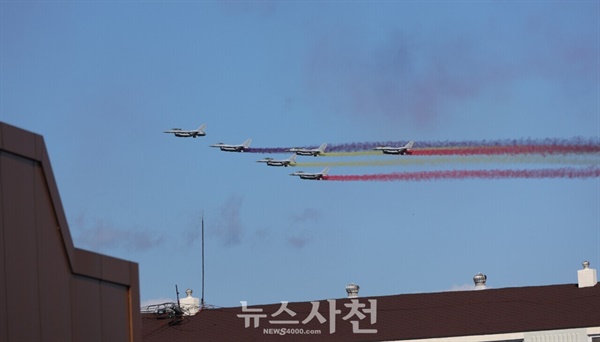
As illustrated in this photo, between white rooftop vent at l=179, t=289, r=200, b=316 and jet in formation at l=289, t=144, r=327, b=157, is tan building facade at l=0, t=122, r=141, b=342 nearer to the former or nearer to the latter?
white rooftop vent at l=179, t=289, r=200, b=316

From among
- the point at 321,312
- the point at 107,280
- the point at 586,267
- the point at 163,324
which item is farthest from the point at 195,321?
the point at 107,280

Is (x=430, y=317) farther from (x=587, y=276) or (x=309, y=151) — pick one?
(x=309, y=151)

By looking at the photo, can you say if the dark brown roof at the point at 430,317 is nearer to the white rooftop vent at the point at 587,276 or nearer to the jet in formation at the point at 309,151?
the white rooftop vent at the point at 587,276

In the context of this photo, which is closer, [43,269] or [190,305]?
[43,269]

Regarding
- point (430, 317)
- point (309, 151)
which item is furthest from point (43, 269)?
point (309, 151)

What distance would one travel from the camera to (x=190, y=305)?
268ft

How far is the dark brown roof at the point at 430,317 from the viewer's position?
74.4 metres

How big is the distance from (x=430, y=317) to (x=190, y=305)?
13.8 meters

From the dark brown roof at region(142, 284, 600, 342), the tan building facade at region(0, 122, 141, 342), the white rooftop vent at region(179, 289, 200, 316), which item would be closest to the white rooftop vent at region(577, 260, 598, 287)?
the dark brown roof at region(142, 284, 600, 342)

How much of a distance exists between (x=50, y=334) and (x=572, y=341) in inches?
1608

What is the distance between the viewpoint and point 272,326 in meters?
77.7

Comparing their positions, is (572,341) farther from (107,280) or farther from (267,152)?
(267,152)

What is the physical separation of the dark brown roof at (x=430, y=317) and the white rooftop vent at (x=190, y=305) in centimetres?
93

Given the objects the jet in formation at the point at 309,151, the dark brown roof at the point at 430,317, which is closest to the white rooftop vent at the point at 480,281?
the dark brown roof at the point at 430,317
